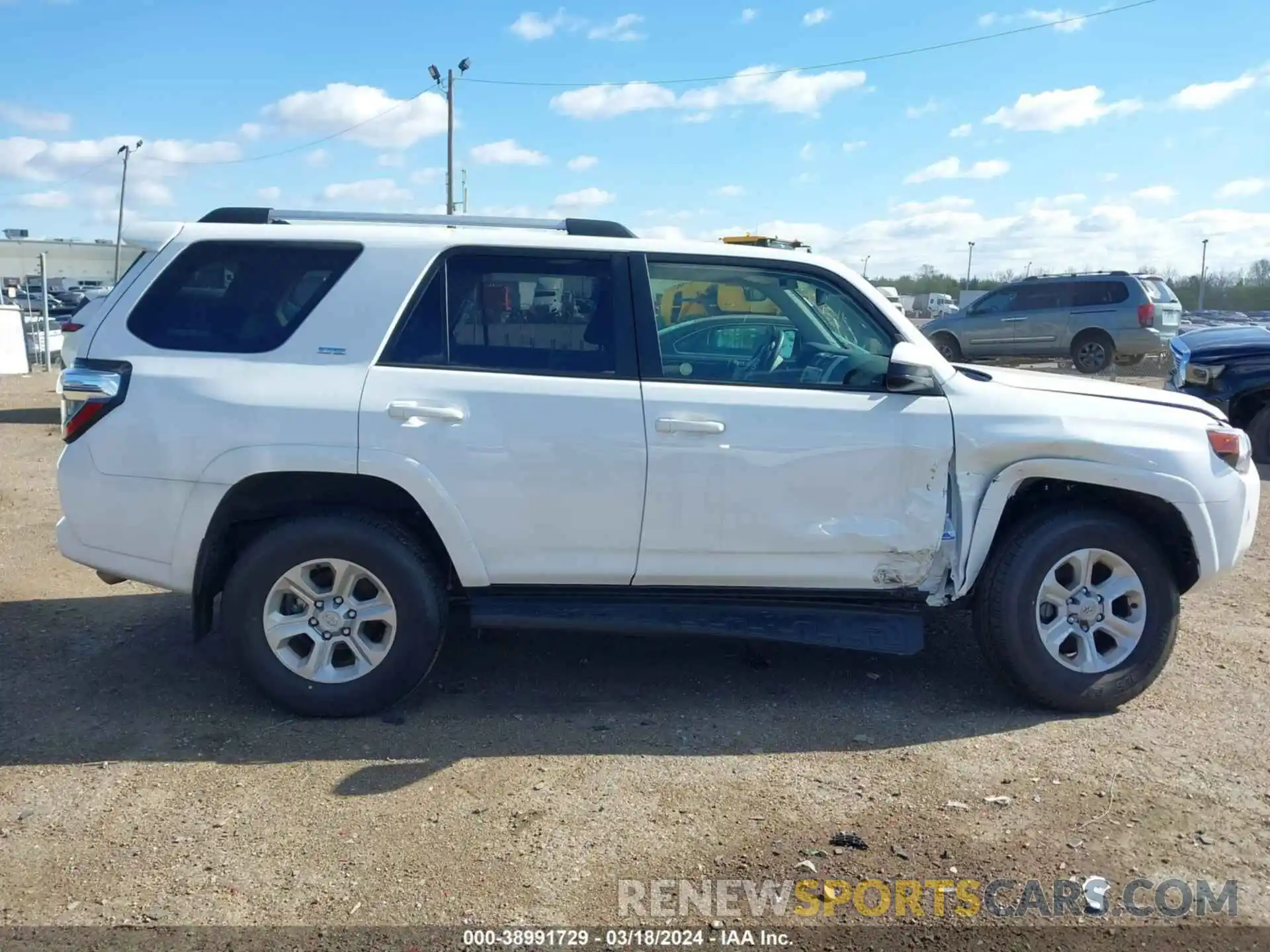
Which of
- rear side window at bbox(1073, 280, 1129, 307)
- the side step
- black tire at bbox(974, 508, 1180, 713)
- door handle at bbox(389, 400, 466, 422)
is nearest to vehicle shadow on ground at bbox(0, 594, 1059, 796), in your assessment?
black tire at bbox(974, 508, 1180, 713)

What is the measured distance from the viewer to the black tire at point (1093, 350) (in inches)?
757

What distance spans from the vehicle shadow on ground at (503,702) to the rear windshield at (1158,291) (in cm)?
1598

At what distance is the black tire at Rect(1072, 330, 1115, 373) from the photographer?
19234 mm

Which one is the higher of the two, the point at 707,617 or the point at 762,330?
the point at 762,330

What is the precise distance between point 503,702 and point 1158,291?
18410 mm

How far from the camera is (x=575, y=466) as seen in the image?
4.25m

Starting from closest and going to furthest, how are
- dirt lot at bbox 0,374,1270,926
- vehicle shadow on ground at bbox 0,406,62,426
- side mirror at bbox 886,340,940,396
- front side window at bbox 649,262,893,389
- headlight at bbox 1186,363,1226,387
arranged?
dirt lot at bbox 0,374,1270,926 → side mirror at bbox 886,340,940,396 → front side window at bbox 649,262,893,389 → headlight at bbox 1186,363,1226,387 → vehicle shadow on ground at bbox 0,406,62,426

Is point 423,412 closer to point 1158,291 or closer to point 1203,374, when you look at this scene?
point 1203,374

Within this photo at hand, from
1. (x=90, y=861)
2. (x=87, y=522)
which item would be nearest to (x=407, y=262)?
(x=87, y=522)

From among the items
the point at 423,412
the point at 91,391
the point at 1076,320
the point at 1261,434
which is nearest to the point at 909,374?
the point at 423,412

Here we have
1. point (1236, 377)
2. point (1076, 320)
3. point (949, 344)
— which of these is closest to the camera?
point (1236, 377)

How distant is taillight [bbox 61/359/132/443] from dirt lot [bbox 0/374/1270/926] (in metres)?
1.24

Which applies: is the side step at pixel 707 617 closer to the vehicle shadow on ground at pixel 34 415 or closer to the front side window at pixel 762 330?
the front side window at pixel 762 330

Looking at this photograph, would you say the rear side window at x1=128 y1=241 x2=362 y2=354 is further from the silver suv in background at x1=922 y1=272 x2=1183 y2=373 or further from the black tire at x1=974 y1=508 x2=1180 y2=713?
the silver suv in background at x1=922 y1=272 x2=1183 y2=373
